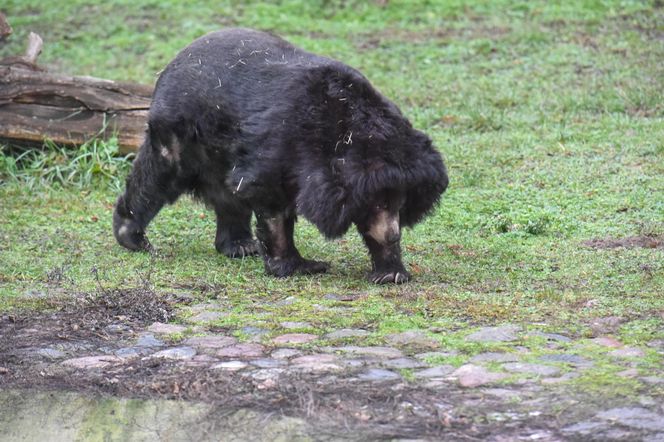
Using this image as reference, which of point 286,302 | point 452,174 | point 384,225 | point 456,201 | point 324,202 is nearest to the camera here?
point 286,302

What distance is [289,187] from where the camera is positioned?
6.46 m

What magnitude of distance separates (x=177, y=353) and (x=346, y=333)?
819 mm

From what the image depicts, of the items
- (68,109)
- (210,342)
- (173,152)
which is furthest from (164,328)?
(68,109)

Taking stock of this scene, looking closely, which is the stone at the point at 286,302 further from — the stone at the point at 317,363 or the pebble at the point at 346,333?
the stone at the point at 317,363

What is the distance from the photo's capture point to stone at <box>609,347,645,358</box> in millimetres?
4598

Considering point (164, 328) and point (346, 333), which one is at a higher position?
point (346, 333)

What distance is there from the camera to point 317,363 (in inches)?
185

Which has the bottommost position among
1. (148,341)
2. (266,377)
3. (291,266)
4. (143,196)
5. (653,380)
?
(143,196)

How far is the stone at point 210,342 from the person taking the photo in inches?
199

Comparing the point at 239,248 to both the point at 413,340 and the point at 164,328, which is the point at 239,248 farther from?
the point at 413,340

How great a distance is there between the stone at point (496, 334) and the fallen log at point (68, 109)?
502cm

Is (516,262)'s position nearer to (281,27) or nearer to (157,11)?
(281,27)

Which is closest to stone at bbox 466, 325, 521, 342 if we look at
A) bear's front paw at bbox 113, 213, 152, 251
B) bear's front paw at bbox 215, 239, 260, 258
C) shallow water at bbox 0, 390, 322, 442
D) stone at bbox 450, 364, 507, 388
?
stone at bbox 450, 364, 507, 388

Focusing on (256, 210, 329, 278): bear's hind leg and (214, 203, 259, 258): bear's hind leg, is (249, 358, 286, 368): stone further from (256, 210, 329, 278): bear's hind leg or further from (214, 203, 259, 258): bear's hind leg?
(214, 203, 259, 258): bear's hind leg
